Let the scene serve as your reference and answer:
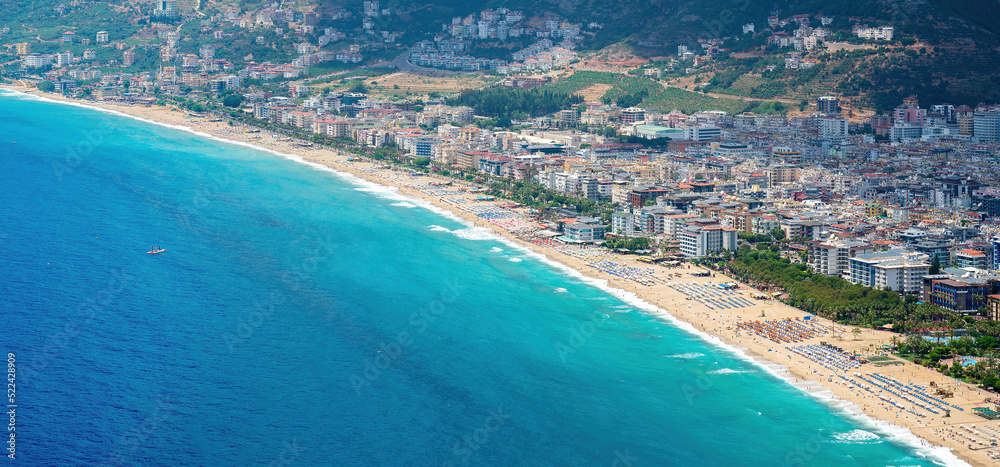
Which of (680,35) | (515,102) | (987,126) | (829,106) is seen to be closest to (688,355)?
(987,126)

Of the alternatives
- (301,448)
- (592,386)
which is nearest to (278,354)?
(301,448)

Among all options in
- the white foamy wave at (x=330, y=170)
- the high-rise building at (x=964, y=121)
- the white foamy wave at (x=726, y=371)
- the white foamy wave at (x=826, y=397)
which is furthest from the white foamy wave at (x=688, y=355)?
the high-rise building at (x=964, y=121)

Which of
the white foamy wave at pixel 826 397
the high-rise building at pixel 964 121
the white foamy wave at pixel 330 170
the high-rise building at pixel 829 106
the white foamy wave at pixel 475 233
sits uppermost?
the high-rise building at pixel 829 106

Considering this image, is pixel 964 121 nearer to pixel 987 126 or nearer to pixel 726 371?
pixel 987 126

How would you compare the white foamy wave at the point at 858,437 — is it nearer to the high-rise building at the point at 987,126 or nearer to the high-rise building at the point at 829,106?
the high-rise building at the point at 987,126

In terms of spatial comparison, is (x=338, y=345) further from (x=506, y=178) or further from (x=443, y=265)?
(x=506, y=178)

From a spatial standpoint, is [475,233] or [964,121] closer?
[475,233]

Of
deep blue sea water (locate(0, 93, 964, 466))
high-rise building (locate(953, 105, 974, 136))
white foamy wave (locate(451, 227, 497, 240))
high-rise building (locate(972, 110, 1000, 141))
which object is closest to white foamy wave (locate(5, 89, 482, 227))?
white foamy wave (locate(451, 227, 497, 240))
